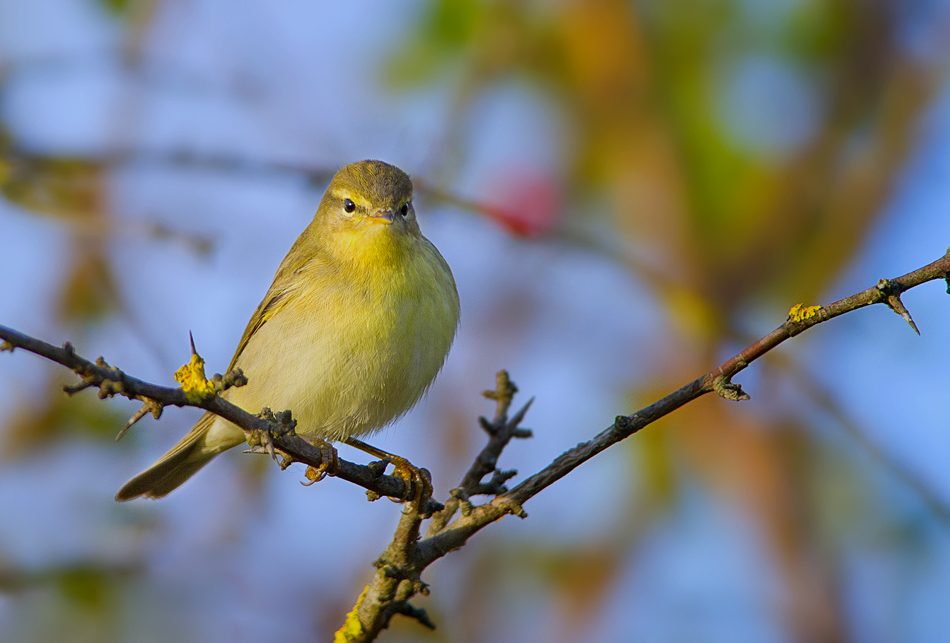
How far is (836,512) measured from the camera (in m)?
5.77

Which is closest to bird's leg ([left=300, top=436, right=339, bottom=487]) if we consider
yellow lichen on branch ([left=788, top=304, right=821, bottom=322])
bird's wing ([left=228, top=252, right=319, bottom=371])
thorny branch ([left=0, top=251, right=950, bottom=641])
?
thorny branch ([left=0, top=251, right=950, bottom=641])

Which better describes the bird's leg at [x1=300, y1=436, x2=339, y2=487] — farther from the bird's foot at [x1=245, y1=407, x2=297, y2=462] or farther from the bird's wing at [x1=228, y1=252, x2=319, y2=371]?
the bird's wing at [x1=228, y1=252, x2=319, y2=371]

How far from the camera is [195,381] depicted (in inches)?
83.1

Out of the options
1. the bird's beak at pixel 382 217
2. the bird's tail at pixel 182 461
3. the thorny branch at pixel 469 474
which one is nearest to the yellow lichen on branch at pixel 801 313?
the thorny branch at pixel 469 474

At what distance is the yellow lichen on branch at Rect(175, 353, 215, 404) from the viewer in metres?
2.08

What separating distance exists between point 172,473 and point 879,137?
4.94 m

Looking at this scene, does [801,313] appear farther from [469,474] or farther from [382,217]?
[382,217]

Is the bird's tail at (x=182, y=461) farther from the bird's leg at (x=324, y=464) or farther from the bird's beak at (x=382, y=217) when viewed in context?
the bird's leg at (x=324, y=464)

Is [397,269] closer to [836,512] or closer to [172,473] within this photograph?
[172,473]

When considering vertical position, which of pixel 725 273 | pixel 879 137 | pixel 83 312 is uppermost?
pixel 879 137

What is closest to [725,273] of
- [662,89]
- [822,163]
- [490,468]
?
[822,163]

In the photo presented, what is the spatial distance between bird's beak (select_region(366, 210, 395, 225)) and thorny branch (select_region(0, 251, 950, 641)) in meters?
1.40

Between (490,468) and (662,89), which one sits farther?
(662,89)

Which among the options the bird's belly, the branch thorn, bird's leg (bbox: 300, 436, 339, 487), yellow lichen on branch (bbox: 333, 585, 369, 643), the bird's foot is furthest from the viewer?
the bird's belly
